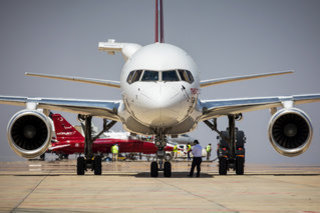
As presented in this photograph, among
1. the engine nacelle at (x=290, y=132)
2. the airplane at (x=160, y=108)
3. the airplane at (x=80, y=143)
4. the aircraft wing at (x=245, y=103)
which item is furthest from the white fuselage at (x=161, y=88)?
the airplane at (x=80, y=143)

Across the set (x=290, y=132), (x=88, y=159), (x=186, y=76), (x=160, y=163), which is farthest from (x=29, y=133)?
(x=290, y=132)

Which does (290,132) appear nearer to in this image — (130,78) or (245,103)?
(245,103)

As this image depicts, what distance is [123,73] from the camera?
654 inches

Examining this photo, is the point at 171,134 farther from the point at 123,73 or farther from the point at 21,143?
the point at 21,143

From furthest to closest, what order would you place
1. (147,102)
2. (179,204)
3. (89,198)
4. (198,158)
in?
(198,158) → (147,102) → (89,198) → (179,204)

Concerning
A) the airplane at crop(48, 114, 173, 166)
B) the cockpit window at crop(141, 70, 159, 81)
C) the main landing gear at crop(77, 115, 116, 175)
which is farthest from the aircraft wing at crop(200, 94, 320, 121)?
the airplane at crop(48, 114, 173, 166)

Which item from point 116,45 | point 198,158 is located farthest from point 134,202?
point 116,45

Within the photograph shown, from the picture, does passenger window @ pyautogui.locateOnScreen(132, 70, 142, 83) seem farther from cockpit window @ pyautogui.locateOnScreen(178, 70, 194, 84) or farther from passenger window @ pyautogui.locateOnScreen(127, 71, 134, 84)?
cockpit window @ pyautogui.locateOnScreen(178, 70, 194, 84)

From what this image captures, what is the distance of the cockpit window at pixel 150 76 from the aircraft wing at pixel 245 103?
3181mm

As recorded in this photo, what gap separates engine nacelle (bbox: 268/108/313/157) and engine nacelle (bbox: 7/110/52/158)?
7635 millimetres

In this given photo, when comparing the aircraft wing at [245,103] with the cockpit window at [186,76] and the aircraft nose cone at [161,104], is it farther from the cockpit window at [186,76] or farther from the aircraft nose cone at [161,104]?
the aircraft nose cone at [161,104]

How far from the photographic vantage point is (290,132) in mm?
16578

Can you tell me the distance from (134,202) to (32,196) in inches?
88.8

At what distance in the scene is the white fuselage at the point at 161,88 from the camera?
14523 millimetres
